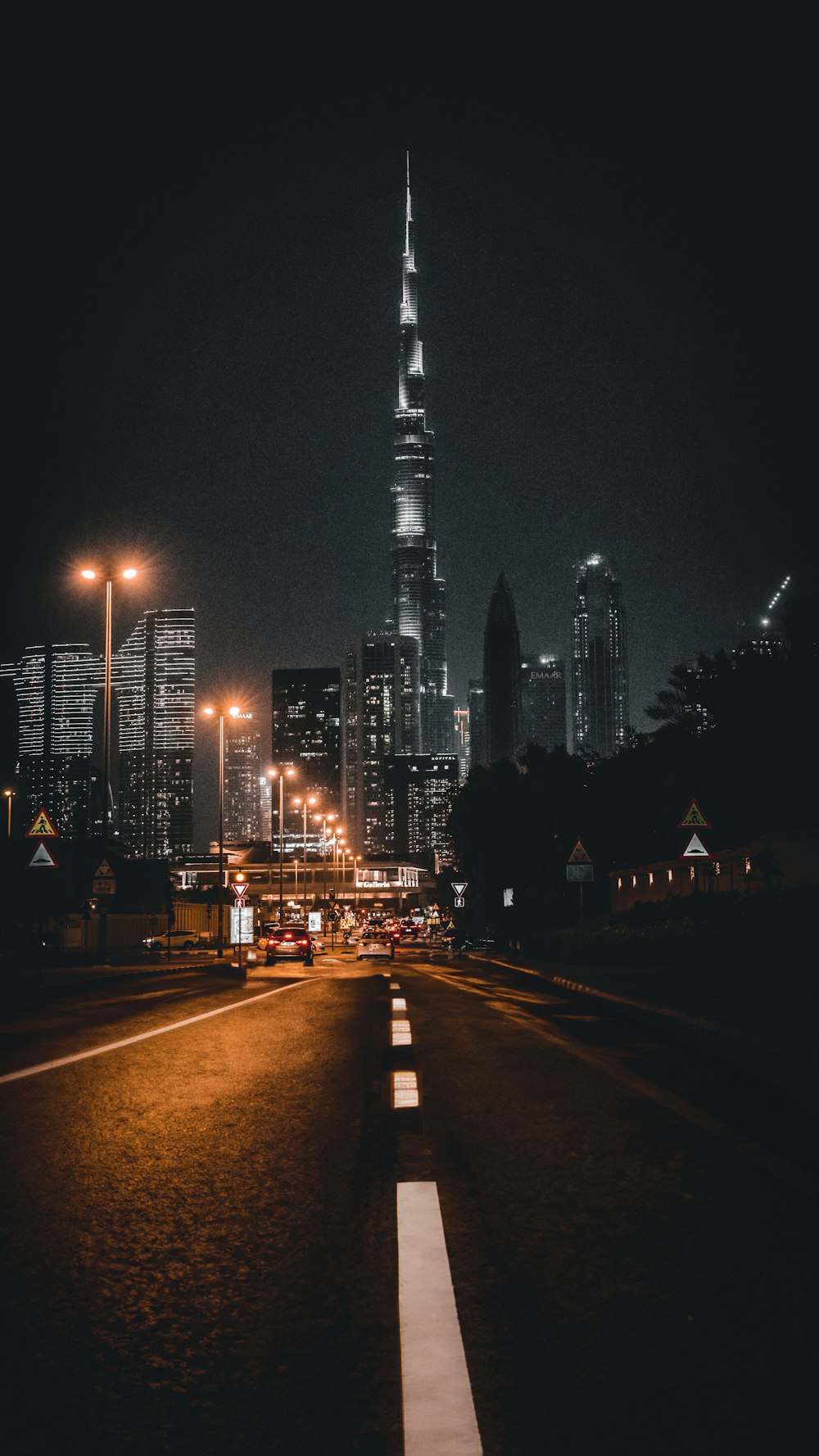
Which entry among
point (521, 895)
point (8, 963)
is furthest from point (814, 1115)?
point (521, 895)

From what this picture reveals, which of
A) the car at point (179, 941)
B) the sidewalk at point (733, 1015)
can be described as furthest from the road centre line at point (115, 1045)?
the car at point (179, 941)

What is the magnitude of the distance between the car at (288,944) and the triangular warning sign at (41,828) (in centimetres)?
1836

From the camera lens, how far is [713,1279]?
4332mm

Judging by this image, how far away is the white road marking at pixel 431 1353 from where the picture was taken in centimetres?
308

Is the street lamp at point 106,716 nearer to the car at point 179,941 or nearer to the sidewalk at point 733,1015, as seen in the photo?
the sidewalk at point 733,1015

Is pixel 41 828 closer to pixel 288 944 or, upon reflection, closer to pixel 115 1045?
pixel 115 1045

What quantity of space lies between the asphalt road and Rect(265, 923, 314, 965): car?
32.7 meters

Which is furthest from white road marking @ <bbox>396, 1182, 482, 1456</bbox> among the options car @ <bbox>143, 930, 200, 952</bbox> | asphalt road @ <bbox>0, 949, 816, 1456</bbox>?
car @ <bbox>143, 930, 200, 952</bbox>

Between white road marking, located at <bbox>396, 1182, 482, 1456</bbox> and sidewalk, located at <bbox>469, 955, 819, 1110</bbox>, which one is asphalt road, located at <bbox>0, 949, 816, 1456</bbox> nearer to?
white road marking, located at <bbox>396, 1182, 482, 1456</bbox>

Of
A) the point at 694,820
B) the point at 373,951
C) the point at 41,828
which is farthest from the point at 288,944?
the point at 694,820

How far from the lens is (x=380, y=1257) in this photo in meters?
4.68

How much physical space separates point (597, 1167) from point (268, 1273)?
2295 millimetres

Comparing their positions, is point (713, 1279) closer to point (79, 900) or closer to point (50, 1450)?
point (50, 1450)

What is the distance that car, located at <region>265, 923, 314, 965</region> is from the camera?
4212cm
